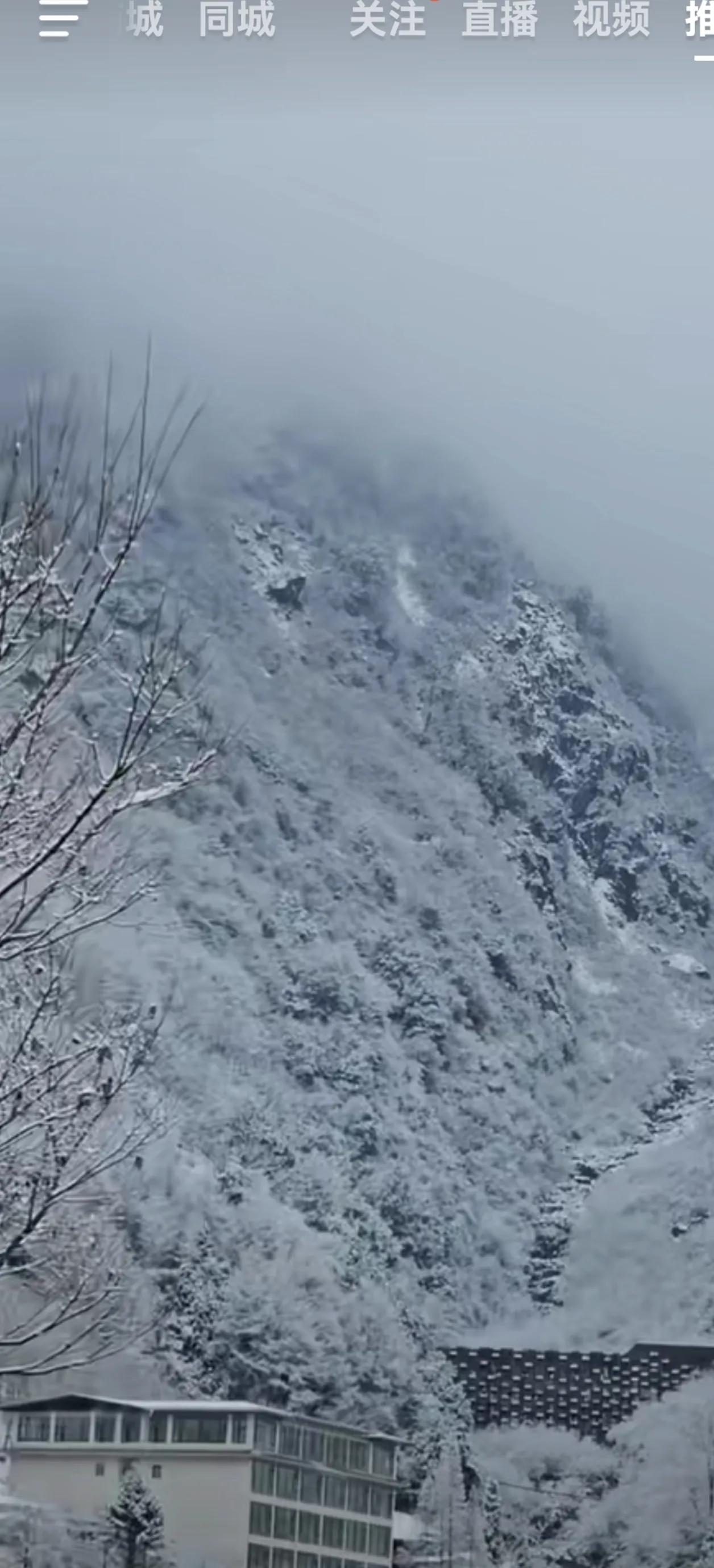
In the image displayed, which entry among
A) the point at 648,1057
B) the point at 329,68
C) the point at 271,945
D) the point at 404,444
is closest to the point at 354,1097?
the point at 271,945

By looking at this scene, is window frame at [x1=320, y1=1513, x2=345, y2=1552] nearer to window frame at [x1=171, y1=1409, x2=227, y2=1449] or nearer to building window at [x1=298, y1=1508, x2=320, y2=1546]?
building window at [x1=298, y1=1508, x2=320, y2=1546]

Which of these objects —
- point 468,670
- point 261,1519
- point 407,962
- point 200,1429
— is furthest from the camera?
point 468,670

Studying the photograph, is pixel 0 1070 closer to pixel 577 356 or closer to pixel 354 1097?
pixel 354 1097

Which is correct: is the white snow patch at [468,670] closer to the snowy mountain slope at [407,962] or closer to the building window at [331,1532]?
the snowy mountain slope at [407,962]

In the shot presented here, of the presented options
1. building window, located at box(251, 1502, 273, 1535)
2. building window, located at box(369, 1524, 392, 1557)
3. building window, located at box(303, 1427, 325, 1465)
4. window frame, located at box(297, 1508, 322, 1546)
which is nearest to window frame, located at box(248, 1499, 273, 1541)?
building window, located at box(251, 1502, 273, 1535)

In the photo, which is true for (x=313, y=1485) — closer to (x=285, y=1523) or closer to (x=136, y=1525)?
(x=285, y=1523)

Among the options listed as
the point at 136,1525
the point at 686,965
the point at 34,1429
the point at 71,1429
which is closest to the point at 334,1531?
the point at 136,1525

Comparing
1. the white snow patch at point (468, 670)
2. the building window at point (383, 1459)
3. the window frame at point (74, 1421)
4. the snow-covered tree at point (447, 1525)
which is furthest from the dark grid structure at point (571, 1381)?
the white snow patch at point (468, 670)
